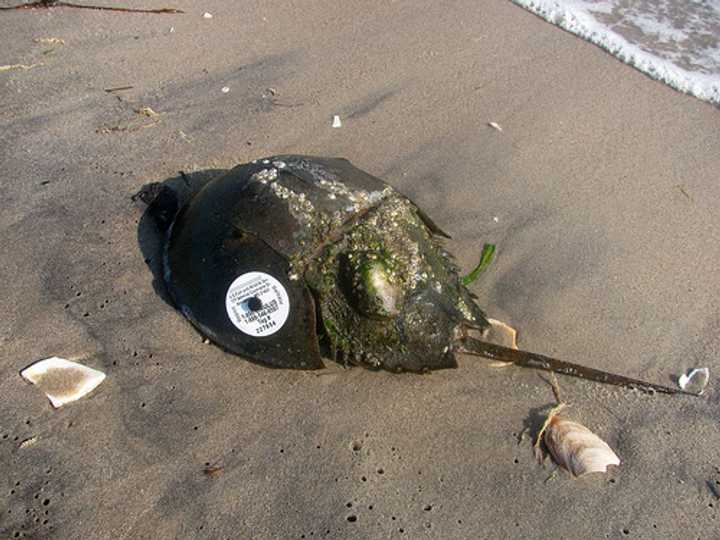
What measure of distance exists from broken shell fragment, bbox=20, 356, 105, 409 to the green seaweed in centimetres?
146

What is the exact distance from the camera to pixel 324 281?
6.66 feet

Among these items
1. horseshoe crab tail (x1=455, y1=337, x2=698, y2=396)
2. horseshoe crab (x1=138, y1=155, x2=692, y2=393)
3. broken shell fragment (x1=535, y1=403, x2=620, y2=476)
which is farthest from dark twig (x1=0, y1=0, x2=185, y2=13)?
broken shell fragment (x1=535, y1=403, x2=620, y2=476)

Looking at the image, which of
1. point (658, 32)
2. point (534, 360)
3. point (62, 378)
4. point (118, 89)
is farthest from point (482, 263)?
point (658, 32)

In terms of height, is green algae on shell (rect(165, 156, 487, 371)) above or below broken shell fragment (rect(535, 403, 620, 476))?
above

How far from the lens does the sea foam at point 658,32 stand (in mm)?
4031

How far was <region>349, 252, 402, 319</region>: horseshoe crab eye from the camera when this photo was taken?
1972mm

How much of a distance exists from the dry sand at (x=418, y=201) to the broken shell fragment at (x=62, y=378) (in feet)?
0.12

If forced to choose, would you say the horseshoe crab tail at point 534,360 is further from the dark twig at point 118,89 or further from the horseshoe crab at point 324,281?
the dark twig at point 118,89

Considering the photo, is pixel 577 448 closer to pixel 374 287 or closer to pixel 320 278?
pixel 374 287

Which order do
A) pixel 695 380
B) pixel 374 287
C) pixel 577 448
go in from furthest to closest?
1. pixel 695 380
2. pixel 577 448
3. pixel 374 287

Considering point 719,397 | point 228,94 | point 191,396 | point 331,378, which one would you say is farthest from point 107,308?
point 719,397

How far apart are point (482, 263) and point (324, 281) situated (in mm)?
938

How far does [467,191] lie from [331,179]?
108 centimetres

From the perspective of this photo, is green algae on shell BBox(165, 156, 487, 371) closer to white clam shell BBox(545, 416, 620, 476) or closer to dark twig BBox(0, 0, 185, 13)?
white clam shell BBox(545, 416, 620, 476)
